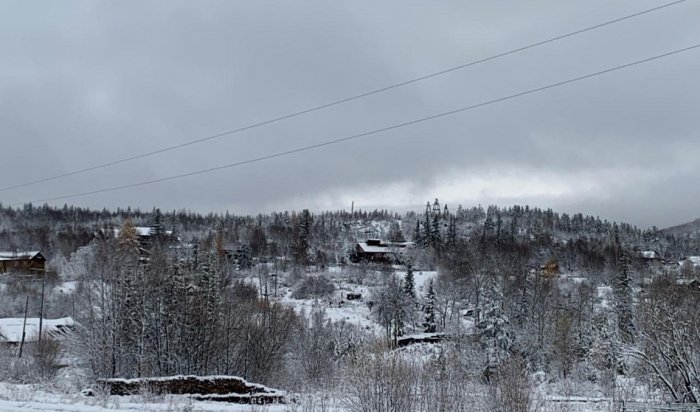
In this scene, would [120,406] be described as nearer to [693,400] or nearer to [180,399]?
[180,399]

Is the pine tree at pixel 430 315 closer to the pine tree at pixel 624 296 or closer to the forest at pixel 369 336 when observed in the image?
the forest at pixel 369 336

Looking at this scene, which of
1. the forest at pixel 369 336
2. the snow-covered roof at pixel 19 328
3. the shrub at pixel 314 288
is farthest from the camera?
the shrub at pixel 314 288

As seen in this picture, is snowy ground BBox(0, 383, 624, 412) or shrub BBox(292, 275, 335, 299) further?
shrub BBox(292, 275, 335, 299)

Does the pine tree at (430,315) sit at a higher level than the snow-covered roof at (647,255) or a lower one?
lower

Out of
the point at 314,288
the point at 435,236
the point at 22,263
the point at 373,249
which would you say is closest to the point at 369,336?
the point at 314,288

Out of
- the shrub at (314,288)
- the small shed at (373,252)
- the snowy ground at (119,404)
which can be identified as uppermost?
the small shed at (373,252)

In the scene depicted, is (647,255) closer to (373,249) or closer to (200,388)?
(373,249)

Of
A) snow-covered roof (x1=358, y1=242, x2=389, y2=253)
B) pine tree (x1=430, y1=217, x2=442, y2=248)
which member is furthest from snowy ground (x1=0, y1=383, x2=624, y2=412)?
pine tree (x1=430, y1=217, x2=442, y2=248)

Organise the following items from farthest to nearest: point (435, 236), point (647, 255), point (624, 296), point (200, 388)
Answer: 1. point (647, 255)
2. point (435, 236)
3. point (624, 296)
4. point (200, 388)

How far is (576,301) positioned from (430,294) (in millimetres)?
21969

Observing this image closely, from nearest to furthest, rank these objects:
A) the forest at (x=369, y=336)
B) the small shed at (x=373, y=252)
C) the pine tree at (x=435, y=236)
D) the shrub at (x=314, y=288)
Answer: the forest at (x=369, y=336) < the shrub at (x=314, y=288) < the small shed at (x=373, y=252) < the pine tree at (x=435, y=236)

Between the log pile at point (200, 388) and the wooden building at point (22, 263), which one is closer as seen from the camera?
the log pile at point (200, 388)

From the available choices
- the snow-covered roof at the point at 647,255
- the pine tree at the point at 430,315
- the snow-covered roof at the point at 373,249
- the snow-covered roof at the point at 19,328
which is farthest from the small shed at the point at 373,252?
the snow-covered roof at the point at 19,328

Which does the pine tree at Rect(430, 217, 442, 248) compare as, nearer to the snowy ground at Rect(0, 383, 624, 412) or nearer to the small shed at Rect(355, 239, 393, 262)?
the small shed at Rect(355, 239, 393, 262)
